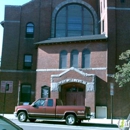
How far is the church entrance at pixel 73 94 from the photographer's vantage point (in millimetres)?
25984

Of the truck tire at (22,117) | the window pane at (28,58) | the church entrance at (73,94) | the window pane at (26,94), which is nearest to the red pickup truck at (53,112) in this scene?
the truck tire at (22,117)

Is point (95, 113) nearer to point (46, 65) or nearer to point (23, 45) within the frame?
point (46, 65)

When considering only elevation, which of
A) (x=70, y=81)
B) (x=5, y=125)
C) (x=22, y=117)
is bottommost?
(x=22, y=117)

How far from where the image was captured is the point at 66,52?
26.8 meters

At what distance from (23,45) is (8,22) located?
3.60 m

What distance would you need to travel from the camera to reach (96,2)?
105 ft

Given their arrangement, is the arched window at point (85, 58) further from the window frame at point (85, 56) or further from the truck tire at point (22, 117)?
the truck tire at point (22, 117)

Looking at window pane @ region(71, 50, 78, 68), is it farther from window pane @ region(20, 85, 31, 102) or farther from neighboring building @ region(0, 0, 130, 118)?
window pane @ region(20, 85, 31, 102)

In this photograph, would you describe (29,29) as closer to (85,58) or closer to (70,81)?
(85,58)

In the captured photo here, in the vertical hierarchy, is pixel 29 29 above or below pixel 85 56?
above

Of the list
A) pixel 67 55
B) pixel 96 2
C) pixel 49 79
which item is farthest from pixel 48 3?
pixel 49 79

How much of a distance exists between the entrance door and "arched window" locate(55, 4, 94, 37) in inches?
326

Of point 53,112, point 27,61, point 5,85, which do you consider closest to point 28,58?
point 27,61

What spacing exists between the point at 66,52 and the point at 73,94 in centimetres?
479
